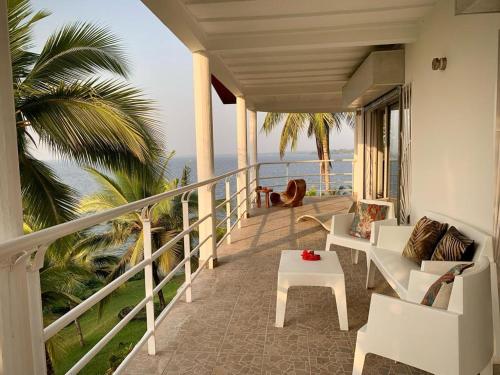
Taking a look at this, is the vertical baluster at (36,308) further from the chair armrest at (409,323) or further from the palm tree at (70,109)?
the palm tree at (70,109)

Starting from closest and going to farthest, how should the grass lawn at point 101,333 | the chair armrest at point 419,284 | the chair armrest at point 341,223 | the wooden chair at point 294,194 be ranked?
the chair armrest at point 419,284
the chair armrest at point 341,223
the wooden chair at point 294,194
the grass lawn at point 101,333

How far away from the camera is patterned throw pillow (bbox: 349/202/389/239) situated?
370 cm

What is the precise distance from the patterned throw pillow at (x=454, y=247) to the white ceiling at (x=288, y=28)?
1.95 meters

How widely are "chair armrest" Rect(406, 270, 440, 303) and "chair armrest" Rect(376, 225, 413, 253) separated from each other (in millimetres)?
1069

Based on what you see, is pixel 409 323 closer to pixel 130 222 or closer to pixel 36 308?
pixel 36 308

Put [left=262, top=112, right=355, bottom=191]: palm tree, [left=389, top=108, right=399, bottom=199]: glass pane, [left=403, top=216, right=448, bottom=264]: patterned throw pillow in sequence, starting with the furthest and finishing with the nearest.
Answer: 1. [left=262, top=112, right=355, bottom=191]: palm tree
2. [left=389, top=108, right=399, bottom=199]: glass pane
3. [left=403, top=216, right=448, bottom=264]: patterned throw pillow

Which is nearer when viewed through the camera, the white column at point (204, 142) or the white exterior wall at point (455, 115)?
the white exterior wall at point (455, 115)

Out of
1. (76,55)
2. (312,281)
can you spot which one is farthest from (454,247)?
(76,55)

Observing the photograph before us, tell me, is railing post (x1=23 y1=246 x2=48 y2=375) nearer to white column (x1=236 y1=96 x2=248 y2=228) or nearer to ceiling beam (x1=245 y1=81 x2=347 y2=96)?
white column (x1=236 y1=96 x2=248 y2=228)

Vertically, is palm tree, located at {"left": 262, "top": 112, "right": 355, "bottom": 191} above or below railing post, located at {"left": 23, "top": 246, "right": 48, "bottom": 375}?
above

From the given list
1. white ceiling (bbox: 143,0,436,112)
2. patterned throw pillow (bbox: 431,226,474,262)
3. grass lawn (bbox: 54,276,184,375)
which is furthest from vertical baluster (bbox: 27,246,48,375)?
grass lawn (bbox: 54,276,184,375)

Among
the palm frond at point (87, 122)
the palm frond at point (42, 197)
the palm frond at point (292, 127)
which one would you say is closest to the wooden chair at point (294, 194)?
the palm frond at point (87, 122)

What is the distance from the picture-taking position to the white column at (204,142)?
3.92m

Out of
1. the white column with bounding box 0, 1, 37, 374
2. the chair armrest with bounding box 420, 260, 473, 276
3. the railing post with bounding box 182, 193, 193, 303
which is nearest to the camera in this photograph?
the white column with bounding box 0, 1, 37, 374
